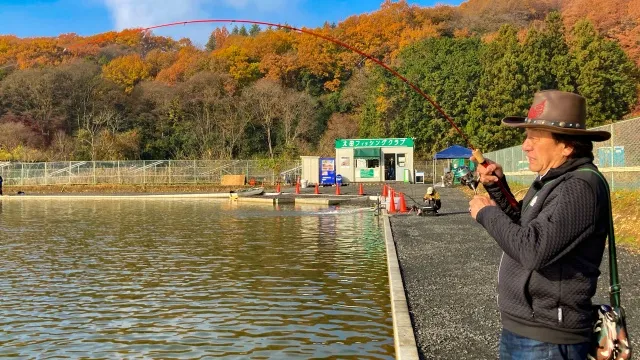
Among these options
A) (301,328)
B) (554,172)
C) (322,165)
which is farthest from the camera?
(322,165)

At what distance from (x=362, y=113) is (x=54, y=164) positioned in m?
27.0

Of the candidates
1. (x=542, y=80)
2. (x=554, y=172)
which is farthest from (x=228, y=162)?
(x=554, y=172)

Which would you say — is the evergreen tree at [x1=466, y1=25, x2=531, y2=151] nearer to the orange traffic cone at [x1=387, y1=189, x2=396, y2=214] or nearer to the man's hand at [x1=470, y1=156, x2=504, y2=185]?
the orange traffic cone at [x1=387, y1=189, x2=396, y2=214]

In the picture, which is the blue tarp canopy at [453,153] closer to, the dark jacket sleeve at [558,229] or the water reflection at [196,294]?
the water reflection at [196,294]

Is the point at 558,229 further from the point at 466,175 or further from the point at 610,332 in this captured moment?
the point at 466,175

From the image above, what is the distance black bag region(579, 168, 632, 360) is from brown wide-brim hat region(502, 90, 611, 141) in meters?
0.18

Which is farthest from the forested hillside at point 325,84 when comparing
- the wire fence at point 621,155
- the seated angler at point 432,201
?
the wire fence at point 621,155

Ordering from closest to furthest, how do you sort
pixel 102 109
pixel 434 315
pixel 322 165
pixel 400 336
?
pixel 400 336, pixel 434 315, pixel 322 165, pixel 102 109

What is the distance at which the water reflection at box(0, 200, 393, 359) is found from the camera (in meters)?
7.17

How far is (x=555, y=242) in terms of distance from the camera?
256 cm

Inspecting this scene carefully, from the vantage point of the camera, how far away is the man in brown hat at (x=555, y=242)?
2.59m

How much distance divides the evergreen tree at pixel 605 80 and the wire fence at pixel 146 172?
21.3 meters

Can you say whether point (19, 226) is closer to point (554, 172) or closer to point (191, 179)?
point (554, 172)

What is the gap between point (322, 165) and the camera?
44.7 m
